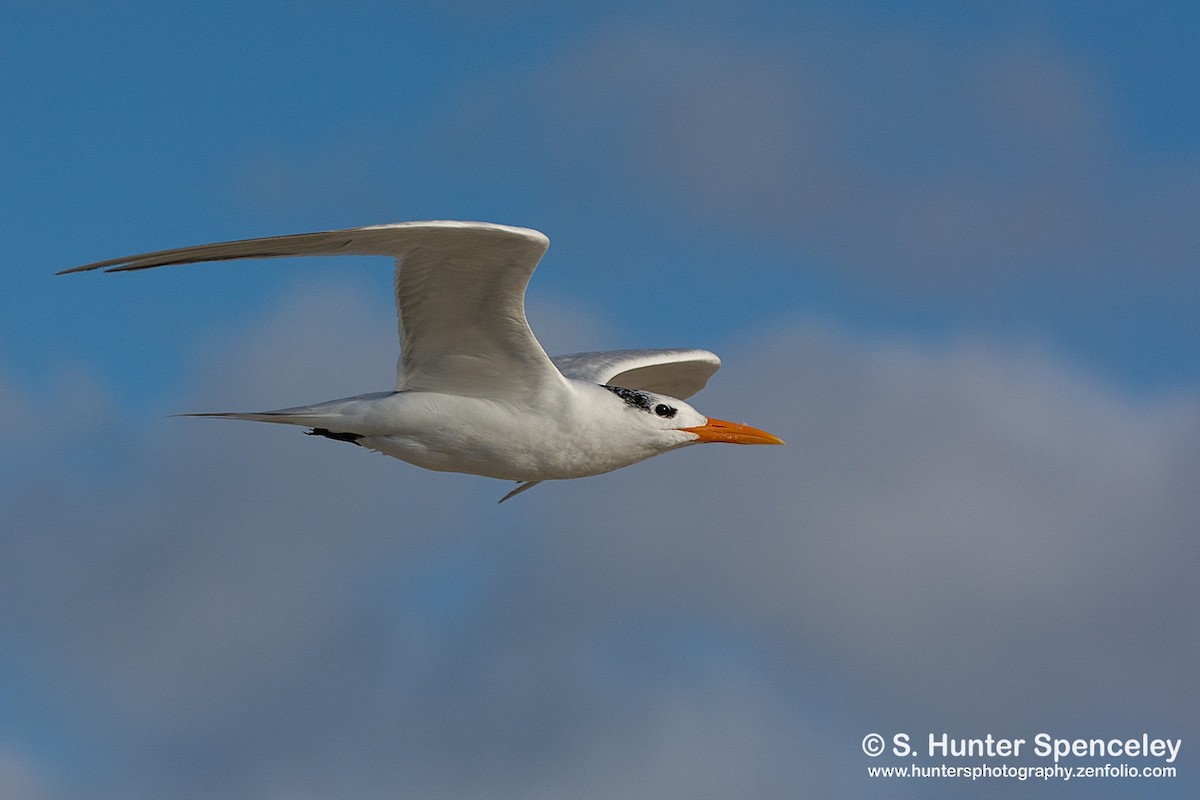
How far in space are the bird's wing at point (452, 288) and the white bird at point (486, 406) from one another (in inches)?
0.5

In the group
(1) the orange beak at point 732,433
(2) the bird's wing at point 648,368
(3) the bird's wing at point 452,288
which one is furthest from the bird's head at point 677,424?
(2) the bird's wing at point 648,368

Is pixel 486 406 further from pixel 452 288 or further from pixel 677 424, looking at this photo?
pixel 677 424

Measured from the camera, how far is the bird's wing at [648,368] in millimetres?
17016

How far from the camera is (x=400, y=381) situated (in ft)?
47.0

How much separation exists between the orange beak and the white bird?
1 cm

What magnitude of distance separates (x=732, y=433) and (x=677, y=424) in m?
0.64

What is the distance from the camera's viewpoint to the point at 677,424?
48.0ft

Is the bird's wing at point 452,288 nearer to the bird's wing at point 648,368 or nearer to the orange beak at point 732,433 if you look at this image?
the orange beak at point 732,433

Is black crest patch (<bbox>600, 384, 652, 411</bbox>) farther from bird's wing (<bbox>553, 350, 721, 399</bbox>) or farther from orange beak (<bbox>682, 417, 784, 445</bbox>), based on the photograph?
bird's wing (<bbox>553, 350, 721, 399</bbox>)

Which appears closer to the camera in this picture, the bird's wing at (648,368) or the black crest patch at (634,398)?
the black crest patch at (634,398)

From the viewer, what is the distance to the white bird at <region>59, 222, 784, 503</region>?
43.8ft

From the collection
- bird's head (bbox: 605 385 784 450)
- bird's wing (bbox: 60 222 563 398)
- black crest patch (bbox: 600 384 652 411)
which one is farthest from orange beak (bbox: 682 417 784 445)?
bird's wing (bbox: 60 222 563 398)

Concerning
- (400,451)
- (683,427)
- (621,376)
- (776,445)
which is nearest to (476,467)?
(400,451)

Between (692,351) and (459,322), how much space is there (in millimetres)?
5211
